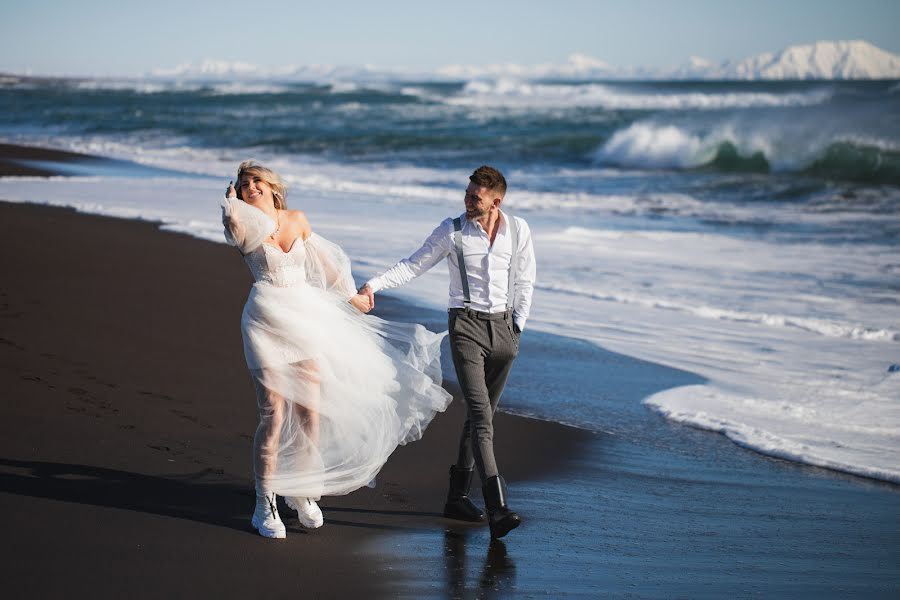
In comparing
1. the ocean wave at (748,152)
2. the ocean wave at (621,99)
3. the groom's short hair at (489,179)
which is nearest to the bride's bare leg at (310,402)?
the groom's short hair at (489,179)

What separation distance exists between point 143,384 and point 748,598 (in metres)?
3.87

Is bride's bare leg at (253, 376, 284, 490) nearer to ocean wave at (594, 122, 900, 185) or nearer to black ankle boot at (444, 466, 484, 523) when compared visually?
black ankle boot at (444, 466, 484, 523)

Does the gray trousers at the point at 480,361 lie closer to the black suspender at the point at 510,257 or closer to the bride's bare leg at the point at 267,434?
the black suspender at the point at 510,257

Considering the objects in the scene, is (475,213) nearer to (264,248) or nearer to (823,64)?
(264,248)

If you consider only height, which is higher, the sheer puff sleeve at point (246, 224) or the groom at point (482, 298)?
the sheer puff sleeve at point (246, 224)

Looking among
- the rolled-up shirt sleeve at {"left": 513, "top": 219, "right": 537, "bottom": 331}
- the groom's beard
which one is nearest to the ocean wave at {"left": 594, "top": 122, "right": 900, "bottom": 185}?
the rolled-up shirt sleeve at {"left": 513, "top": 219, "right": 537, "bottom": 331}

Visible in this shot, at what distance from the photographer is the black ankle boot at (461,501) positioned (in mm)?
4352

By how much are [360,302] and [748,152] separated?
2749cm

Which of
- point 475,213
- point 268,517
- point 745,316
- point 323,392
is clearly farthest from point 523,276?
point 745,316

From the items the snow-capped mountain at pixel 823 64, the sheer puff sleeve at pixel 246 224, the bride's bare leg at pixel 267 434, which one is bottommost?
the bride's bare leg at pixel 267 434

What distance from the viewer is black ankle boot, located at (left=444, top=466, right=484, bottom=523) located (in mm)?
4352

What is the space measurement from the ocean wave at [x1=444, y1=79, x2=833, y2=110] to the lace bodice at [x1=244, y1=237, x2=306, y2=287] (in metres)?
60.3

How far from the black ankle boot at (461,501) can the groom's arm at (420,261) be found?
0.97 metres

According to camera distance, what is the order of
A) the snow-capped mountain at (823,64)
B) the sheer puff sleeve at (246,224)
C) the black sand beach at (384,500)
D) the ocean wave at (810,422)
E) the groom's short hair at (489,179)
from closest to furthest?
the black sand beach at (384,500) → the sheer puff sleeve at (246,224) → the groom's short hair at (489,179) → the ocean wave at (810,422) → the snow-capped mountain at (823,64)
